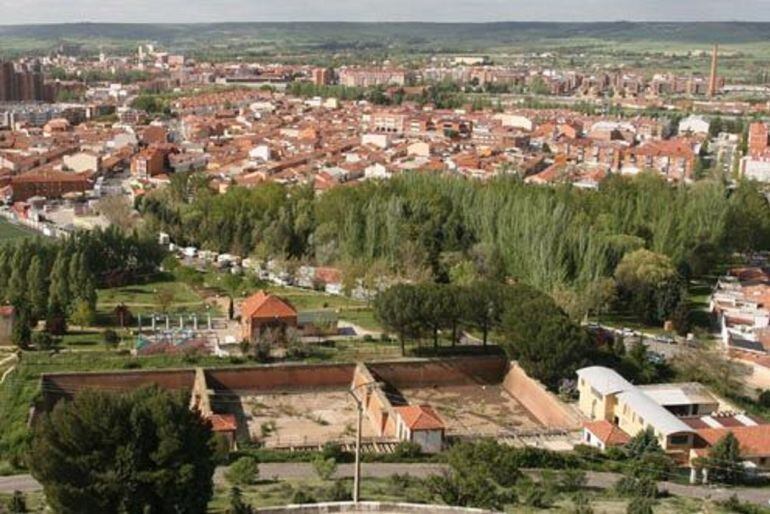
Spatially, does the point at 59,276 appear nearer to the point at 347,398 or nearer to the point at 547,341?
the point at 347,398

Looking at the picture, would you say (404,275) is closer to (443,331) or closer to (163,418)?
(443,331)

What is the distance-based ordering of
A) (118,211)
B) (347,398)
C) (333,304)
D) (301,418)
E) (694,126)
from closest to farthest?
(301,418) → (347,398) → (333,304) → (118,211) → (694,126)

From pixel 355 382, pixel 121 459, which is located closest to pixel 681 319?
pixel 355 382

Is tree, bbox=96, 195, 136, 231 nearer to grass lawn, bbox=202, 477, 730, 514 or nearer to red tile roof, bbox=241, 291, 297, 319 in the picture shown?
red tile roof, bbox=241, 291, 297, 319

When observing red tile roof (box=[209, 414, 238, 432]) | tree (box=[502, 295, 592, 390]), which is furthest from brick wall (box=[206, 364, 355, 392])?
tree (box=[502, 295, 592, 390])

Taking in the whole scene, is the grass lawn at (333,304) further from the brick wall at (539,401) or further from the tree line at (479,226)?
the brick wall at (539,401)

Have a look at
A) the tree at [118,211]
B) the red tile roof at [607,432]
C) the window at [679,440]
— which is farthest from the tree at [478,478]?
the tree at [118,211]
